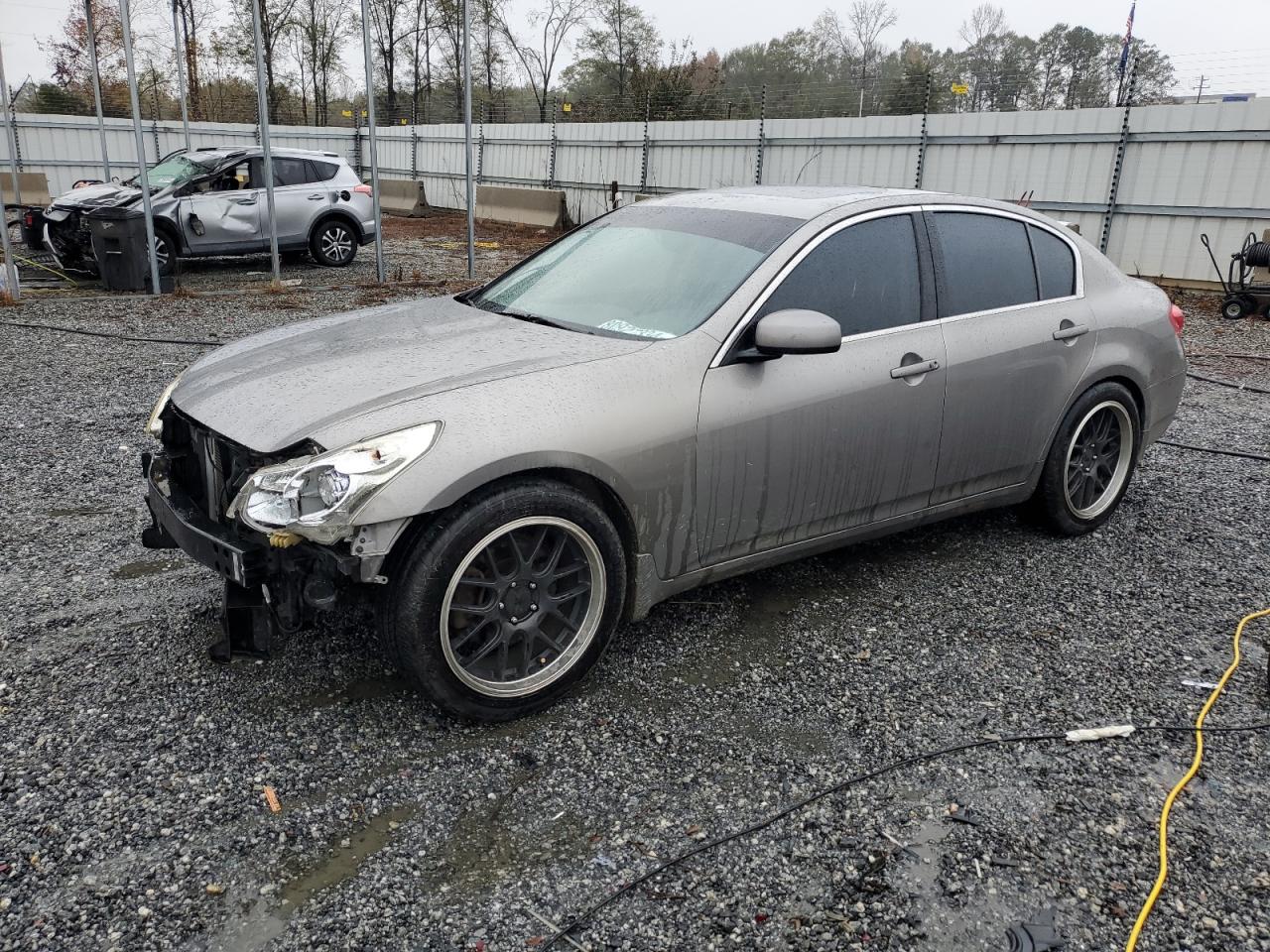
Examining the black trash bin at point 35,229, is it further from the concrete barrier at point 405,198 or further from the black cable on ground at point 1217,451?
the black cable on ground at point 1217,451

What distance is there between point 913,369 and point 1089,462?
1525 millimetres

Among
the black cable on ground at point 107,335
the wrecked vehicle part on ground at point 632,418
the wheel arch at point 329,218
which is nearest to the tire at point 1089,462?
the wrecked vehicle part on ground at point 632,418

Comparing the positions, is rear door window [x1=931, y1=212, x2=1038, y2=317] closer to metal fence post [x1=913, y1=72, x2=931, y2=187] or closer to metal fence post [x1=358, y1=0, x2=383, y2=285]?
metal fence post [x1=358, y1=0, x2=383, y2=285]

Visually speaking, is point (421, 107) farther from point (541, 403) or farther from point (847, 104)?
point (541, 403)

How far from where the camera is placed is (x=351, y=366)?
322 cm

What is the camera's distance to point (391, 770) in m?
2.81

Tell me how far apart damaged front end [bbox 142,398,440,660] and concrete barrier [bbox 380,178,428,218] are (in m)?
23.9

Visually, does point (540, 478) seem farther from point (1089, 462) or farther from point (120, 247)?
point (120, 247)

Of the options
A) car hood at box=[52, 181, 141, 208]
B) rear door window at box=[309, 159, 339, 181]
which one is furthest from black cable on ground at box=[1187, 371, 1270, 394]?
car hood at box=[52, 181, 141, 208]

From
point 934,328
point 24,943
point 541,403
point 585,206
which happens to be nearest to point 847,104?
point 585,206

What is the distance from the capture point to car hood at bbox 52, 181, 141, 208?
42.2 ft

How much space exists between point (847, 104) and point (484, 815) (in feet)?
68.3

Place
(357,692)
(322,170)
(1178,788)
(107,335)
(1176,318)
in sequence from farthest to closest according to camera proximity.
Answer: (322,170), (107,335), (1176,318), (357,692), (1178,788)

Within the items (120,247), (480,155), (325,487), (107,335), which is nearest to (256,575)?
(325,487)
